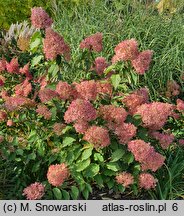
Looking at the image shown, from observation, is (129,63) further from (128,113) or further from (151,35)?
(151,35)

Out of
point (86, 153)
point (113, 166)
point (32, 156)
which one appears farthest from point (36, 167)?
point (113, 166)

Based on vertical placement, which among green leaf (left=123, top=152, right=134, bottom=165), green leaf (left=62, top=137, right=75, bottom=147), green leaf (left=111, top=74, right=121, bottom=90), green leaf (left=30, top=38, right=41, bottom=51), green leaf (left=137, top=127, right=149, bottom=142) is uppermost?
green leaf (left=30, top=38, right=41, bottom=51)

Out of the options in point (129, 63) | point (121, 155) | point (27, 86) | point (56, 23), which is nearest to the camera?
point (121, 155)

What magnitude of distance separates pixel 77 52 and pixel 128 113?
2.01m

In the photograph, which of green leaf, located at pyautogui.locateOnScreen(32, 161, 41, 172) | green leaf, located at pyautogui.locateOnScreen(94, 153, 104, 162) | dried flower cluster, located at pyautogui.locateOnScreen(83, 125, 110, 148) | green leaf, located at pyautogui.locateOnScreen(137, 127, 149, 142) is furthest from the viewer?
green leaf, located at pyautogui.locateOnScreen(32, 161, 41, 172)

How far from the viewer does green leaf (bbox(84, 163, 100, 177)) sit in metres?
2.95

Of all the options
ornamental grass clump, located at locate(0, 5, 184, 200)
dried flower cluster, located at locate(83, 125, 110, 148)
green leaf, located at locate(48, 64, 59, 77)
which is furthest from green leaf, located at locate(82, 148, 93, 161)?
green leaf, located at locate(48, 64, 59, 77)

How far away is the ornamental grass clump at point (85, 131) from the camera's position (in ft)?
9.39

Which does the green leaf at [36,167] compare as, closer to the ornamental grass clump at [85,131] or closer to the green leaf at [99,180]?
the ornamental grass clump at [85,131]

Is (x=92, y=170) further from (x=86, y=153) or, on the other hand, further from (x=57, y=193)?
(x=57, y=193)

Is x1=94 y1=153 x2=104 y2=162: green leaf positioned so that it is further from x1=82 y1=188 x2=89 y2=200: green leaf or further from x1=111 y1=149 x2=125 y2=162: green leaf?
x1=82 y1=188 x2=89 y2=200: green leaf

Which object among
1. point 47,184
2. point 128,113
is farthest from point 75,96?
point 47,184

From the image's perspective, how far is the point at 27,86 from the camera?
11.3 ft

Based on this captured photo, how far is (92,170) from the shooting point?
116 inches
